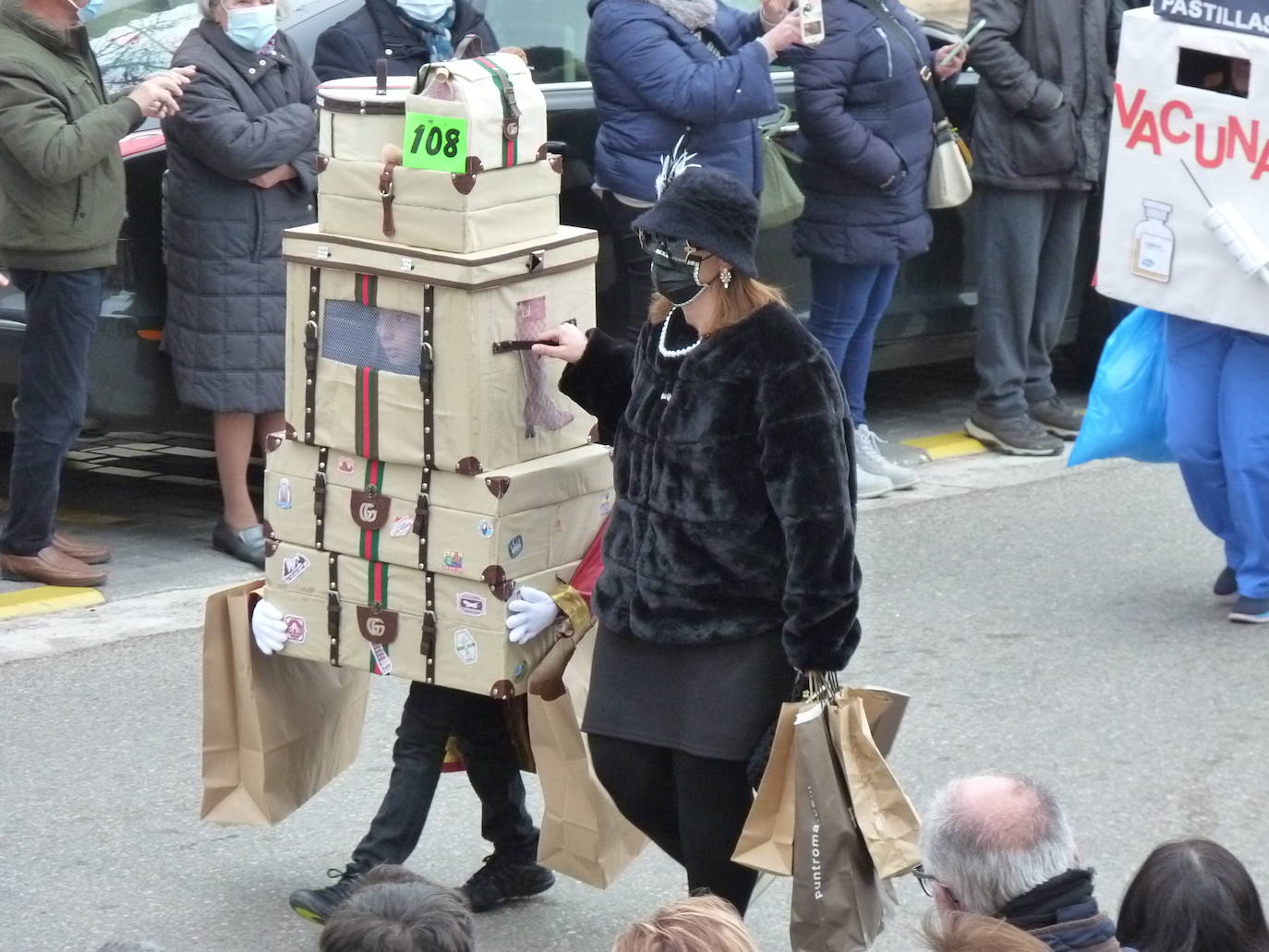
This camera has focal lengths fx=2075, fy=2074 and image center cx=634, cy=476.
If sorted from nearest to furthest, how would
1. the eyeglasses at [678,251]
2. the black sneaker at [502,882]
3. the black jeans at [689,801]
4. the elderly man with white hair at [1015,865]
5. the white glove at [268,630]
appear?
the elderly man with white hair at [1015,865]
the eyeglasses at [678,251]
the black jeans at [689,801]
the white glove at [268,630]
the black sneaker at [502,882]

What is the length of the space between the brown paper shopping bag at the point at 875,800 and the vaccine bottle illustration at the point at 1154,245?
9.79 ft

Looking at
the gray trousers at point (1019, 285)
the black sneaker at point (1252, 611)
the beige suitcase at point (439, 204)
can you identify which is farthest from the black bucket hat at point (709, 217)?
the gray trousers at point (1019, 285)

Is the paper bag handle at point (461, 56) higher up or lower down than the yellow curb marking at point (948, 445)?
higher up

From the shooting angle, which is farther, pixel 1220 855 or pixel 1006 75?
pixel 1006 75

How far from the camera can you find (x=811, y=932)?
11.8 feet

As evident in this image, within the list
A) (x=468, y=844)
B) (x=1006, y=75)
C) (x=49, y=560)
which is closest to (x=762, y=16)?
(x=1006, y=75)

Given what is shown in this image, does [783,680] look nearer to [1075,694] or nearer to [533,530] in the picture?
[533,530]

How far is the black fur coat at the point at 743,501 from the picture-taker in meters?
3.58

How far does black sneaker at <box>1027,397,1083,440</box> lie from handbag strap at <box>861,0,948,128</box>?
141 centimetres

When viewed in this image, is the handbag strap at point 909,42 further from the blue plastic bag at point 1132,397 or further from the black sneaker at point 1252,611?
the black sneaker at point 1252,611

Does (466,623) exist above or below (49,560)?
above

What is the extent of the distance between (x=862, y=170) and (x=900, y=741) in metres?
2.71

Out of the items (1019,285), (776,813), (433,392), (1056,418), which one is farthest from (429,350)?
(1056,418)

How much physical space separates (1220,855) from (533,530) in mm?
1480
